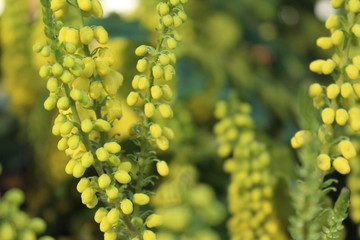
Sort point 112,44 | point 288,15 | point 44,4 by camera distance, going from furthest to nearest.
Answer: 1. point 288,15
2. point 112,44
3. point 44,4

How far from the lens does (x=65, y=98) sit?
1.53 feet

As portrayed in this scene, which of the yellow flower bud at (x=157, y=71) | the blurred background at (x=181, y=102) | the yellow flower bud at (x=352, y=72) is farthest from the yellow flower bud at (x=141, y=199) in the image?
the blurred background at (x=181, y=102)

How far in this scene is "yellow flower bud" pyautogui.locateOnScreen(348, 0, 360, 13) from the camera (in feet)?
1.71

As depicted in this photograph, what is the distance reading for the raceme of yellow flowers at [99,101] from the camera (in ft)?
1.51

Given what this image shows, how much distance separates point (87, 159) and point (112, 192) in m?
0.04

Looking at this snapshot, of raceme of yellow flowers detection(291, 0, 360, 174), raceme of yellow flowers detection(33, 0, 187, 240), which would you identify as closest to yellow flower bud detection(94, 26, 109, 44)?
raceme of yellow flowers detection(33, 0, 187, 240)

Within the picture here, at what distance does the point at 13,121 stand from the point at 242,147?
0.92 meters

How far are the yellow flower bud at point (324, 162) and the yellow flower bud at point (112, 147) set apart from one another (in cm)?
19

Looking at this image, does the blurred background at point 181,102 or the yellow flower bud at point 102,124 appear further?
the blurred background at point 181,102

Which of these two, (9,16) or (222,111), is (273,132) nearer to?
(222,111)

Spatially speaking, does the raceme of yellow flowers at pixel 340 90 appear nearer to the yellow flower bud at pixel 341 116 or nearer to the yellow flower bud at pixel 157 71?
the yellow flower bud at pixel 341 116

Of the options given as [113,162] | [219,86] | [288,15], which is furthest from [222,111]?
[288,15]

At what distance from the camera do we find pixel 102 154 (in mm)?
467

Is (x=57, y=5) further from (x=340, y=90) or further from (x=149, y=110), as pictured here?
(x=340, y=90)
